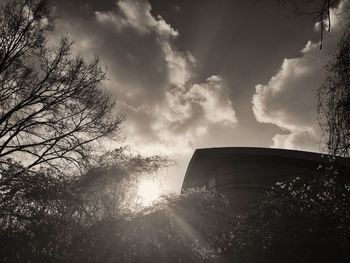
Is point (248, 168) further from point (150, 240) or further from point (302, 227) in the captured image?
point (302, 227)

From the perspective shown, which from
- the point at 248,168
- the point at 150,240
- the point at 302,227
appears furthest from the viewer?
the point at 248,168

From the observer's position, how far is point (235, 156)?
20.4m

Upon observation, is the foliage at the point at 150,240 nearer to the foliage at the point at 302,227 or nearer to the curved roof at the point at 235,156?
the foliage at the point at 302,227

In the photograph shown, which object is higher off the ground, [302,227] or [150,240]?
[302,227]

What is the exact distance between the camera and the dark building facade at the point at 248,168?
56.7 feet

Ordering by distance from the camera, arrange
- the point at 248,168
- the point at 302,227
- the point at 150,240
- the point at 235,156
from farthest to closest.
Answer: the point at 235,156, the point at 248,168, the point at 150,240, the point at 302,227

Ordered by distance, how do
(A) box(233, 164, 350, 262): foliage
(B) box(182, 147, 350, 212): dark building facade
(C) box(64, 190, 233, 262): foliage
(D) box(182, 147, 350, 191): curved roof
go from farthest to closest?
(B) box(182, 147, 350, 212): dark building facade, (D) box(182, 147, 350, 191): curved roof, (C) box(64, 190, 233, 262): foliage, (A) box(233, 164, 350, 262): foliage

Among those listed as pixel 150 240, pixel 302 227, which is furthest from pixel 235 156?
pixel 302 227

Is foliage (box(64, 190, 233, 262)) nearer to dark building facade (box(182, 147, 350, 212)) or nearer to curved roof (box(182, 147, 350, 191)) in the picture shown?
curved roof (box(182, 147, 350, 191))

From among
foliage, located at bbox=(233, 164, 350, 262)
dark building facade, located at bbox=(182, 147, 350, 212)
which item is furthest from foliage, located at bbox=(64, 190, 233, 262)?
dark building facade, located at bbox=(182, 147, 350, 212)

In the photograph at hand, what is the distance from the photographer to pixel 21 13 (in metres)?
10.5

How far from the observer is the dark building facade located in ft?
56.7

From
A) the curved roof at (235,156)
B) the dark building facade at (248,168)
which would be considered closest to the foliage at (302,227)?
the curved roof at (235,156)

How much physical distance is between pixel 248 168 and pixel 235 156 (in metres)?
1.33
